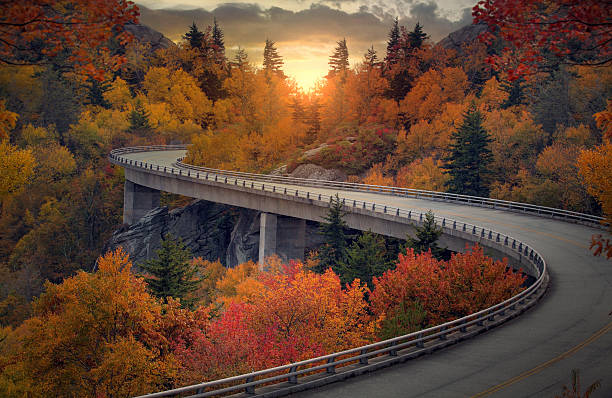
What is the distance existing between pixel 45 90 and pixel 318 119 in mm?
47001

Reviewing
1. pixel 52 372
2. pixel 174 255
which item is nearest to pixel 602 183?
pixel 174 255

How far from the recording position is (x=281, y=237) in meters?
53.0

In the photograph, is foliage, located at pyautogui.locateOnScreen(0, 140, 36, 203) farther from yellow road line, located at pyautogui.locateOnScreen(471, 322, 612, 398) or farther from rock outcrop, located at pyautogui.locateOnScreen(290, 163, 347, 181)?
yellow road line, located at pyautogui.locateOnScreen(471, 322, 612, 398)

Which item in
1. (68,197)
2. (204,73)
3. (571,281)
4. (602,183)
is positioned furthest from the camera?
(204,73)

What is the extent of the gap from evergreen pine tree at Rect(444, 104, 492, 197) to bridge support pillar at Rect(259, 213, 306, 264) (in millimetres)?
18839

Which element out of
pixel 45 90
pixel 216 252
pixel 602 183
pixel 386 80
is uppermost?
pixel 386 80

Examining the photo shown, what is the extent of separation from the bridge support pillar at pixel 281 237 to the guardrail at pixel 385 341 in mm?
3278

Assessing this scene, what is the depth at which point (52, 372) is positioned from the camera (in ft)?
65.0

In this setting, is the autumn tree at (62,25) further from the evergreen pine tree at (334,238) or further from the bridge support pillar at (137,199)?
the bridge support pillar at (137,199)

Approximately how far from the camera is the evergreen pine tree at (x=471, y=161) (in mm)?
59062

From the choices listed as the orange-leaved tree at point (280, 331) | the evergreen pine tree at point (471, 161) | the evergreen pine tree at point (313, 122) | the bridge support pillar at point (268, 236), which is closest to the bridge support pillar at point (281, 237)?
the bridge support pillar at point (268, 236)

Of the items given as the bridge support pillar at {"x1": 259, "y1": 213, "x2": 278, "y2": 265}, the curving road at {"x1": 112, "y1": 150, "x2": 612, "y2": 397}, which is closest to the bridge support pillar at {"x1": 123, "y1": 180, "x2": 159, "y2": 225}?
the bridge support pillar at {"x1": 259, "y1": 213, "x2": 278, "y2": 265}

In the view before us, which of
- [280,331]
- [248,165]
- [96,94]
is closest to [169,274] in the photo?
[280,331]

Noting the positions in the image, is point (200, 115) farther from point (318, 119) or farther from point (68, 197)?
point (68, 197)
